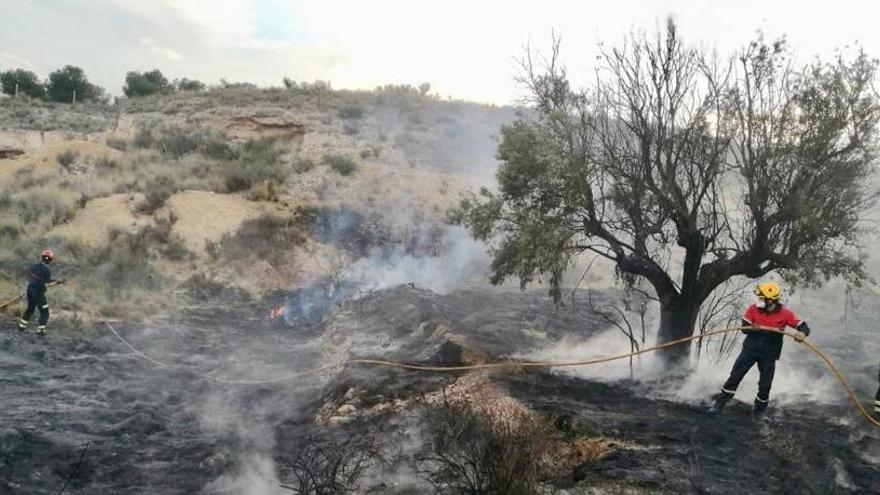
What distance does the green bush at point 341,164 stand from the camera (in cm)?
2875

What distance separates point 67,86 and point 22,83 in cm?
244

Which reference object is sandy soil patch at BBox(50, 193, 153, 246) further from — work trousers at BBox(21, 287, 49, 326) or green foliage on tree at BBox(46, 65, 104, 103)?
green foliage on tree at BBox(46, 65, 104, 103)

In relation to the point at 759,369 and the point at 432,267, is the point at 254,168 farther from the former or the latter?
the point at 759,369

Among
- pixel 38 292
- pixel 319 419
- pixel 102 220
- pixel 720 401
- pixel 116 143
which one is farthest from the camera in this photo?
pixel 116 143

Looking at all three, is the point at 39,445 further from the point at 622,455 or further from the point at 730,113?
the point at 730,113

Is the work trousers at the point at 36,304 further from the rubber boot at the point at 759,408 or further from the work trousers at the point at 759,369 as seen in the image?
the rubber boot at the point at 759,408

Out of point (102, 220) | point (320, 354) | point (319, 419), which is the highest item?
point (102, 220)

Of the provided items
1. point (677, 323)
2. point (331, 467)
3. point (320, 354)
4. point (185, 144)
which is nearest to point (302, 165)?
point (185, 144)

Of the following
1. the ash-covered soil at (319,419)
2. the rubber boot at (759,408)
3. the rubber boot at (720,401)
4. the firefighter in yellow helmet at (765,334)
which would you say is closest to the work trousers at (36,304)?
the ash-covered soil at (319,419)

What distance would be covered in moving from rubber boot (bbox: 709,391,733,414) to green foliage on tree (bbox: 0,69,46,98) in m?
43.1

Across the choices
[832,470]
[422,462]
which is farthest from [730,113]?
[422,462]

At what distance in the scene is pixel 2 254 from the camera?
698 inches

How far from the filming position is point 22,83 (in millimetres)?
41156

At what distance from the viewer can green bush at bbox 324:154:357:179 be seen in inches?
1132
